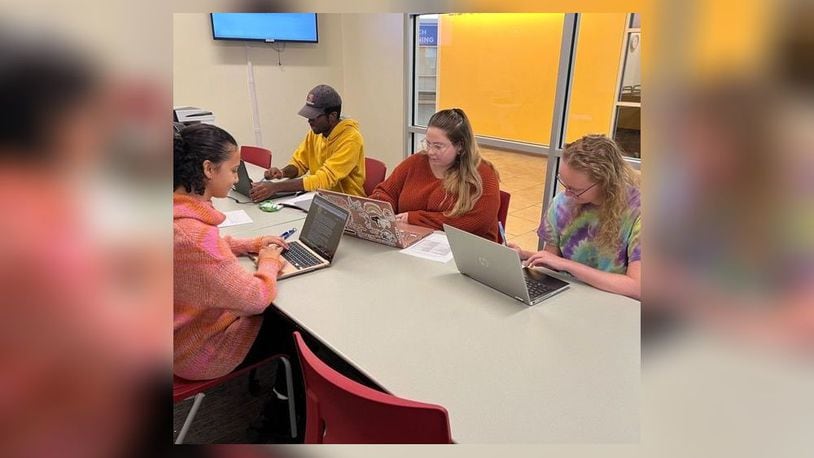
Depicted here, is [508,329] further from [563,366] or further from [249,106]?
[249,106]

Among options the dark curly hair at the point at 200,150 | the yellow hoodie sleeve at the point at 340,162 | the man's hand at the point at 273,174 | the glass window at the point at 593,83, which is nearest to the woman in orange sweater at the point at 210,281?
the dark curly hair at the point at 200,150

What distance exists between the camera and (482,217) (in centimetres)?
203

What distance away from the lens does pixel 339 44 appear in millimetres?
4609

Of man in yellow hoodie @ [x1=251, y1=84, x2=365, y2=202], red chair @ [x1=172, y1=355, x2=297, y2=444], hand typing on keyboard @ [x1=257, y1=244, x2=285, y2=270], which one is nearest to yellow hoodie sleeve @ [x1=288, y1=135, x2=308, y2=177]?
man in yellow hoodie @ [x1=251, y1=84, x2=365, y2=202]

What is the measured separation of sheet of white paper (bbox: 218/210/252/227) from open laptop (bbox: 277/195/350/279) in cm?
42

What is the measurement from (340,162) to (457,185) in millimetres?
861

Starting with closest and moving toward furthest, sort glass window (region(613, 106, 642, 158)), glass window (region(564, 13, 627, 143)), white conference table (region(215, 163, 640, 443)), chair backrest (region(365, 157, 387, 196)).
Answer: glass window (region(613, 106, 642, 158)) → white conference table (region(215, 163, 640, 443)) → glass window (region(564, 13, 627, 143)) → chair backrest (region(365, 157, 387, 196))

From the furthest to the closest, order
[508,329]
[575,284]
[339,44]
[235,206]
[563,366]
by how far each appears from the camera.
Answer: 1. [339,44]
2. [235,206]
3. [575,284]
4. [508,329]
5. [563,366]

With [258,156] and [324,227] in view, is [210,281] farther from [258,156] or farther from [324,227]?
[258,156]

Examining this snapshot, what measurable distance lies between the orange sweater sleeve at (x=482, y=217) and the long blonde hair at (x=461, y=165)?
0.08 ft

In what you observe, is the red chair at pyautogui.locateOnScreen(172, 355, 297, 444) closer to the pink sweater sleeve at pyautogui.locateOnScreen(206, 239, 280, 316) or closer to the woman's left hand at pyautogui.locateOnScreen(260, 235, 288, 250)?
the pink sweater sleeve at pyautogui.locateOnScreen(206, 239, 280, 316)

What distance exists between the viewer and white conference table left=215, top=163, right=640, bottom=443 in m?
0.86
